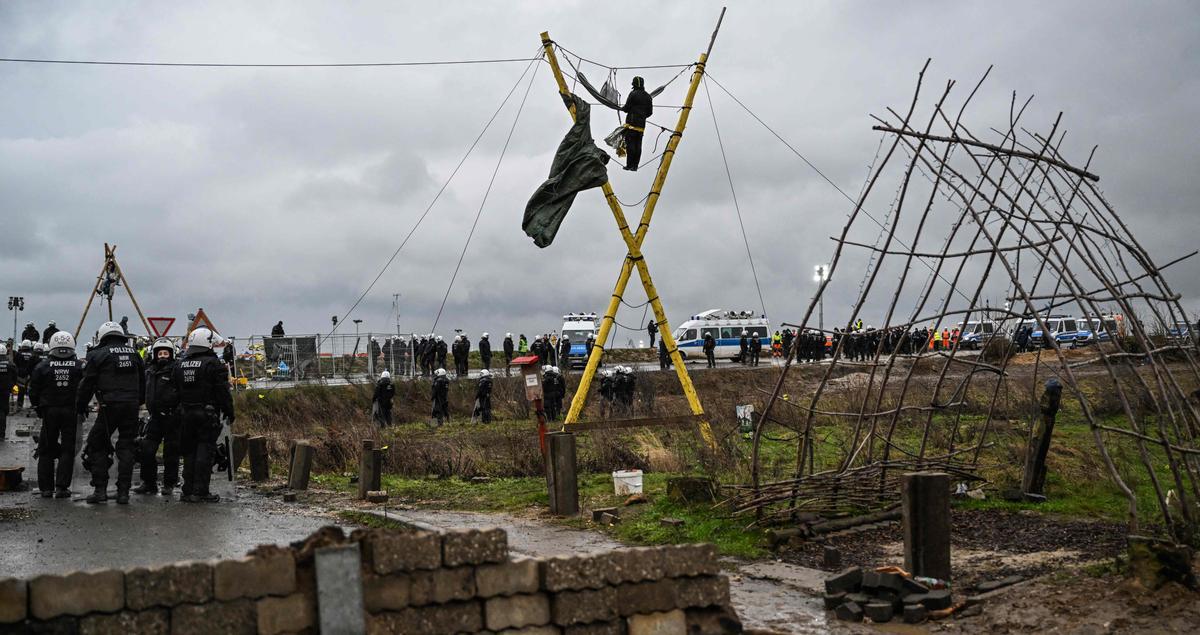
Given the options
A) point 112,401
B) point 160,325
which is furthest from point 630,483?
point 160,325

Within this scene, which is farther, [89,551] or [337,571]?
[89,551]

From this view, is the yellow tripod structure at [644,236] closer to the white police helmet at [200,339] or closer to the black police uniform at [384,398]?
the white police helmet at [200,339]

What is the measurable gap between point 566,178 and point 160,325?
9.79 metres

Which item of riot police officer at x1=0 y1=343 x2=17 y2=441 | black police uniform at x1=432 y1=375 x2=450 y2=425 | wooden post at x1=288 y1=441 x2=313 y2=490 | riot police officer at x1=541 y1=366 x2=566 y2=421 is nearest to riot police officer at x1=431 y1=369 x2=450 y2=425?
black police uniform at x1=432 y1=375 x2=450 y2=425

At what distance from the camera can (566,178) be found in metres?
16.1

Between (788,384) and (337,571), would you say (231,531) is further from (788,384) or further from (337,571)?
(788,384)

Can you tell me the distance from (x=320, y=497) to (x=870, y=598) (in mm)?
8820

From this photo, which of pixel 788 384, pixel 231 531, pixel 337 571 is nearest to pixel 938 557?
pixel 337 571

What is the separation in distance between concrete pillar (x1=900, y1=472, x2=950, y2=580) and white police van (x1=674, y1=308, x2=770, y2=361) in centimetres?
4155

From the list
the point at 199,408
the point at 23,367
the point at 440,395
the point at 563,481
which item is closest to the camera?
the point at 563,481

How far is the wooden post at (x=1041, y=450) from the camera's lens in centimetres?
1246

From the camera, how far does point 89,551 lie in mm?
9445

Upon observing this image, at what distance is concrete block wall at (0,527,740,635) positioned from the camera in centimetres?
511

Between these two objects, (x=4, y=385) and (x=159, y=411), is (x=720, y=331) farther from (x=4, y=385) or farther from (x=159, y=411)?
(x=159, y=411)
